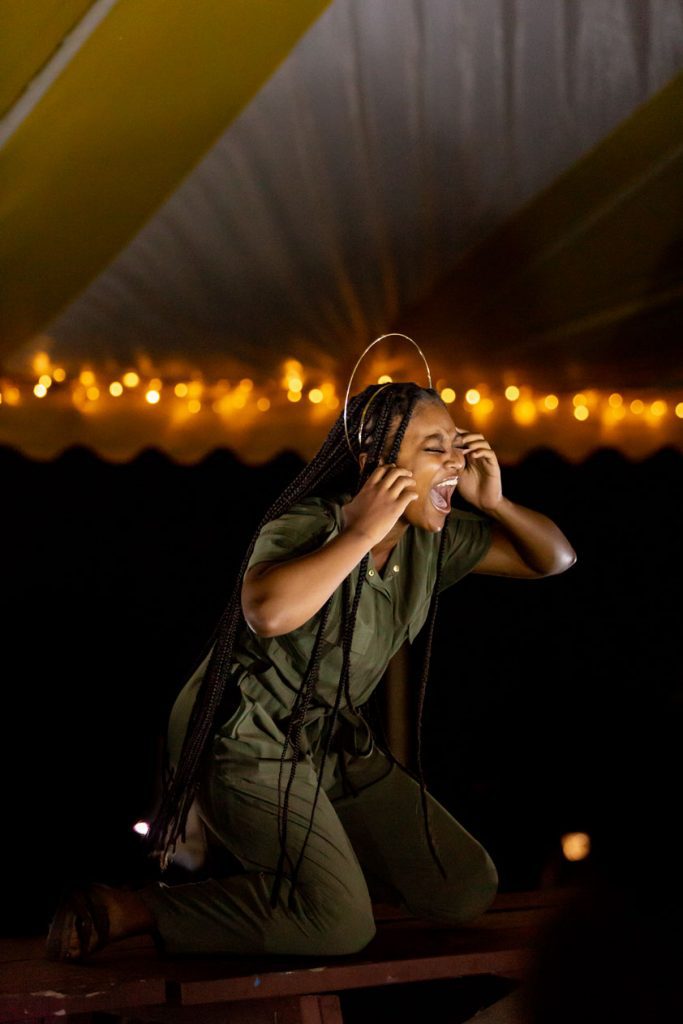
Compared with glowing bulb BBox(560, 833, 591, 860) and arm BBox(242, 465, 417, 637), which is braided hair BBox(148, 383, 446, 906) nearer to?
arm BBox(242, 465, 417, 637)

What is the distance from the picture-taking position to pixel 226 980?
1.85m

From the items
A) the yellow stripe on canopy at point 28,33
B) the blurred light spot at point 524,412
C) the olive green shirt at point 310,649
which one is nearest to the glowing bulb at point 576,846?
the olive green shirt at point 310,649

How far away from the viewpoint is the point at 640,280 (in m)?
2.88

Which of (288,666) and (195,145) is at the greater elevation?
(195,145)

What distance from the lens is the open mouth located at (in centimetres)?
215

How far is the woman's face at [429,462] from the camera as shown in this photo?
2.14 metres

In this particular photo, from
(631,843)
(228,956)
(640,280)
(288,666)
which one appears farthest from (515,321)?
(631,843)

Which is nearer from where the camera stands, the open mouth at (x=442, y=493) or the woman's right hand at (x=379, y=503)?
the woman's right hand at (x=379, y=503)

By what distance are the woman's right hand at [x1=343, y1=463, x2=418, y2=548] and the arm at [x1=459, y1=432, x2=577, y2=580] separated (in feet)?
0.82

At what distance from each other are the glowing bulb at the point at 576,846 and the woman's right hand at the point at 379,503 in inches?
47.1

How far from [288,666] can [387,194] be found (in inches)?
43.8

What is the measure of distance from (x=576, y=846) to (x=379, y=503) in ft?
4.21

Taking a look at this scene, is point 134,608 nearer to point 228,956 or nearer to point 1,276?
point 1,276

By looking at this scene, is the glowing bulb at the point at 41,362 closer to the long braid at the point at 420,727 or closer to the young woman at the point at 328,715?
the young woman at the point at 328,715
